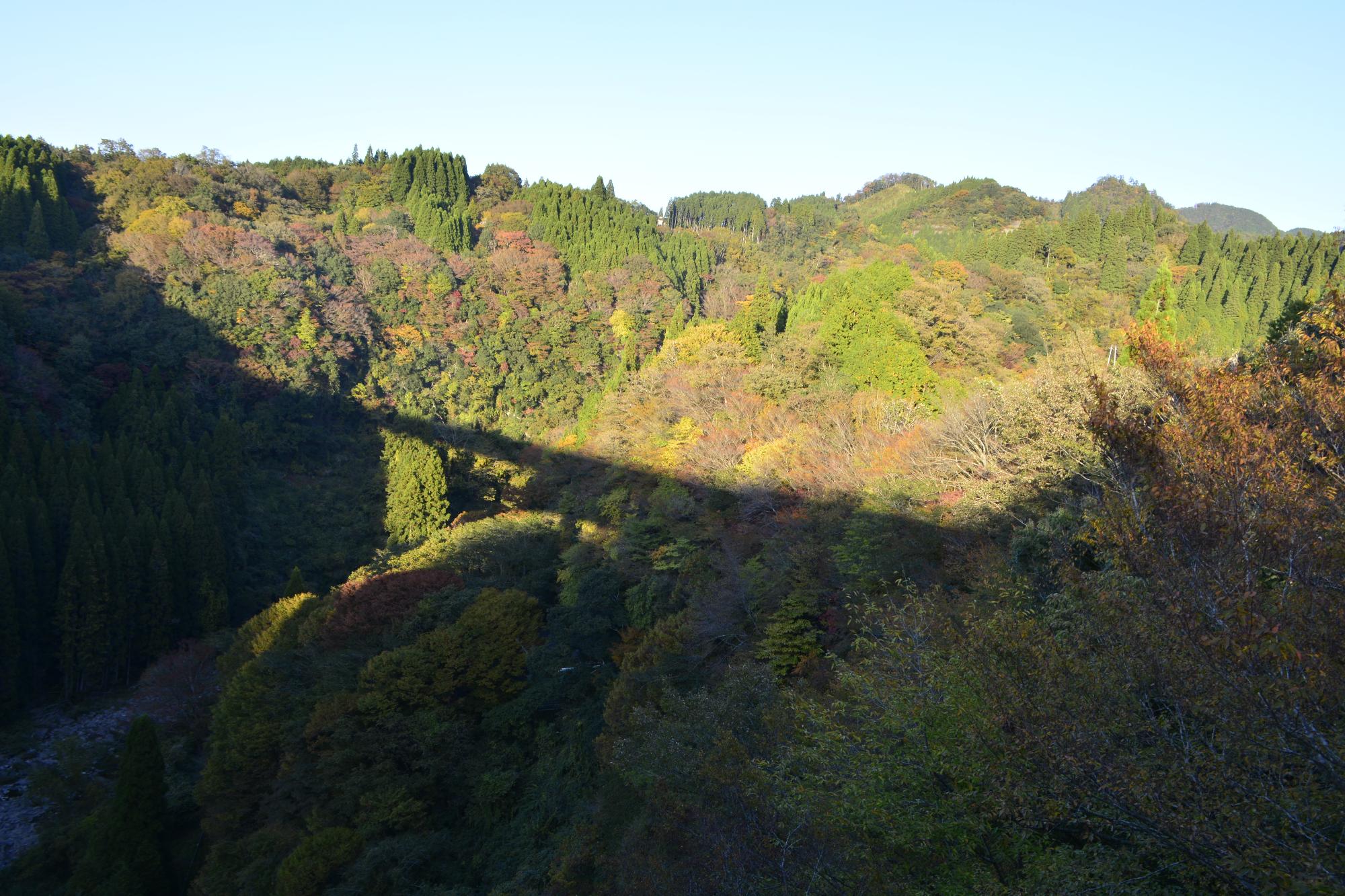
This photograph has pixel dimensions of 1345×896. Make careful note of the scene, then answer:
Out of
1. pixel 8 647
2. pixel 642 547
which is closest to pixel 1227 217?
pixel 642 547

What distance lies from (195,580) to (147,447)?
823 cm

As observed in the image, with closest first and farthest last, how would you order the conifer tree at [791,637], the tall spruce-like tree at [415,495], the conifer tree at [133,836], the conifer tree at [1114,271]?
→ 1. the conifer tree at [791,637]
2. the conifer tree at [133,836]
3. the tall spruce-like tree at [415,495]
4. the conifer tree at [1114,271]

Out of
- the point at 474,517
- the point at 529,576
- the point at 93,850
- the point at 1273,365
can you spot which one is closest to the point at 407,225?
the point at 474,517

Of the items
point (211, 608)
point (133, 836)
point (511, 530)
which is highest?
point (511, 530)

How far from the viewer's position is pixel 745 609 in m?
20.0

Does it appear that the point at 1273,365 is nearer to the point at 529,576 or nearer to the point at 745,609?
the point at 745,609

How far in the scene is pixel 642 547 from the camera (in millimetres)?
25969

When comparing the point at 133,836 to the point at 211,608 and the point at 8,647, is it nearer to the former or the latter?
the point at 8,647

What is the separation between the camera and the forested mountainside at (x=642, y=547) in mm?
5875

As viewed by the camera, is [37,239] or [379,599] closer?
[379,599]

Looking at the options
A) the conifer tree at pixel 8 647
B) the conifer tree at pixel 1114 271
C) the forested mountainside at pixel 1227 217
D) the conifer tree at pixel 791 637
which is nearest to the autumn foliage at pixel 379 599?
the conifer tree at pixel 8 647

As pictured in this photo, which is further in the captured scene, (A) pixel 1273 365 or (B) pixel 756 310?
(B) pixel 756 310

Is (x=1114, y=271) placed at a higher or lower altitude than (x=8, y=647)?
higher

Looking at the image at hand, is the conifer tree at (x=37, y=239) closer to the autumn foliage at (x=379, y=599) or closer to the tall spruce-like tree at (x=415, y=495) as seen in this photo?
the tall spruce-like tree at (x=415, y=495)
